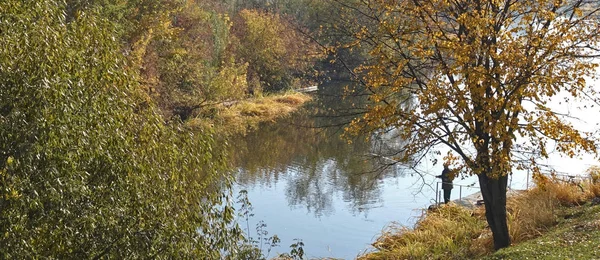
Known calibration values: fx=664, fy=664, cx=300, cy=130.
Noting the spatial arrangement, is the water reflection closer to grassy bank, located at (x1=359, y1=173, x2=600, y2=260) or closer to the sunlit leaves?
grassy bank, located at (x1=359, y1=173, x2=600, y2=260)

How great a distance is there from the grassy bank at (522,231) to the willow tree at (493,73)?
792 millimetres

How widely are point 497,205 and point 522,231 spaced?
162cm

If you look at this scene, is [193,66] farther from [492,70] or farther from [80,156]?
[80,156]

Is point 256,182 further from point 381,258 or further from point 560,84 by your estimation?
point 560,84

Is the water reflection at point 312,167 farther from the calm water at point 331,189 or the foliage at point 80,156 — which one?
the foliage at point 80,156

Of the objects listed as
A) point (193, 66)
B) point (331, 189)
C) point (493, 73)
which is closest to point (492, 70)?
point (493, 73)

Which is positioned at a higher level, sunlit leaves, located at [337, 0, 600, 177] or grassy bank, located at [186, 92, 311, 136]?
grassy bank, located at [186, 92, 311, 136]

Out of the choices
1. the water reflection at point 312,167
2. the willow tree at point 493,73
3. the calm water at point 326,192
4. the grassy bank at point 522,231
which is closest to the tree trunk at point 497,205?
the willow tree at point 493,73

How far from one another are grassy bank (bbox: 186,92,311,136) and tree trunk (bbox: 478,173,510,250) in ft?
66.0

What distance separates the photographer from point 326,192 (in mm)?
21562

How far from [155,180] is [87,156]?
951 millimetres

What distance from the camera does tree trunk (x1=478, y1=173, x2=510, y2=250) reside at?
35.1 ft

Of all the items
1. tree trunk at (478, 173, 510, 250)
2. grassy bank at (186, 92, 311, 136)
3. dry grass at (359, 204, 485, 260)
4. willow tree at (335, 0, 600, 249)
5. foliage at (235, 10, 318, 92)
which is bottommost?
dry grass at (359, 204, 485, 260)

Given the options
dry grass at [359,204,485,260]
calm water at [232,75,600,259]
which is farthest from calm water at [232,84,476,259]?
dry grass at [359,204,485,260]
